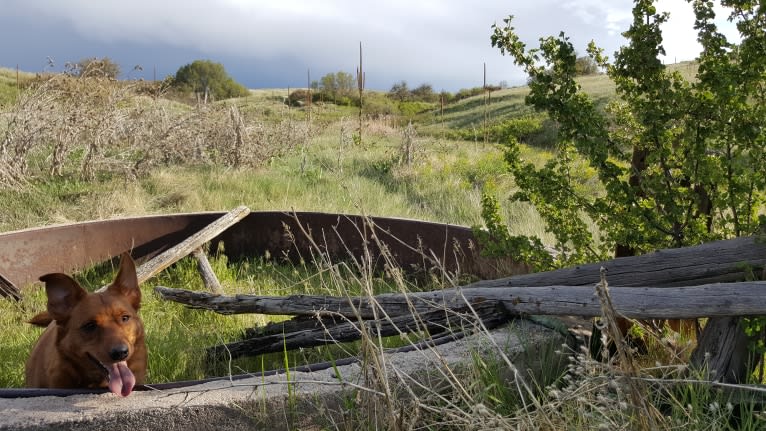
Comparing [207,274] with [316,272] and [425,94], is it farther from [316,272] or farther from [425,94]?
[425,94]

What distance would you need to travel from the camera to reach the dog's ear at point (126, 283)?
3.18m

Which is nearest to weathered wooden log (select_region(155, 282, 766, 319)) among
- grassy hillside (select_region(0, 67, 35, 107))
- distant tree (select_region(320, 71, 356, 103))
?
grassy hillside (select_region(0, 67, 35, 107))

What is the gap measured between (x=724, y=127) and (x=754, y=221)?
1.75 ft

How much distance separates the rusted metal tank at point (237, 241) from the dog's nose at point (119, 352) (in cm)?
293

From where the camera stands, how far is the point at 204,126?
12.8 m

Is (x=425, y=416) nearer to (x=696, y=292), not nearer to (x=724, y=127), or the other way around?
(x=696, y=292)

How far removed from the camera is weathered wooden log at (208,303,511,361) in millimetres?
3523

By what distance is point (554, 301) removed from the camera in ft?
10.9

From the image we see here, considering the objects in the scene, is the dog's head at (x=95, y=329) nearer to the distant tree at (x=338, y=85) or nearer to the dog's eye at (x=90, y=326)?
the dog's eye at (x=90, y=326)

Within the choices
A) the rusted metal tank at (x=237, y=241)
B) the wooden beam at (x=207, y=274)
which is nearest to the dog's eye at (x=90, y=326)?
the rusted metal tank at (x=237, y=241)

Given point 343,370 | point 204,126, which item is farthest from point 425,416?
point 204,126

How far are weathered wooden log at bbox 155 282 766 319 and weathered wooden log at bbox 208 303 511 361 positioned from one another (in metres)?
0.06

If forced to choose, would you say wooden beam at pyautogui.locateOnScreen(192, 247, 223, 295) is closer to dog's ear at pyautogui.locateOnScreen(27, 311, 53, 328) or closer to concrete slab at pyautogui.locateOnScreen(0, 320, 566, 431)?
dog's ear at pyautogui.locateOnScreen(27, 311, 53, 328)

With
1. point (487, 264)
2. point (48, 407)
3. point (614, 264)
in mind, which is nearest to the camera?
point (48, 407)
